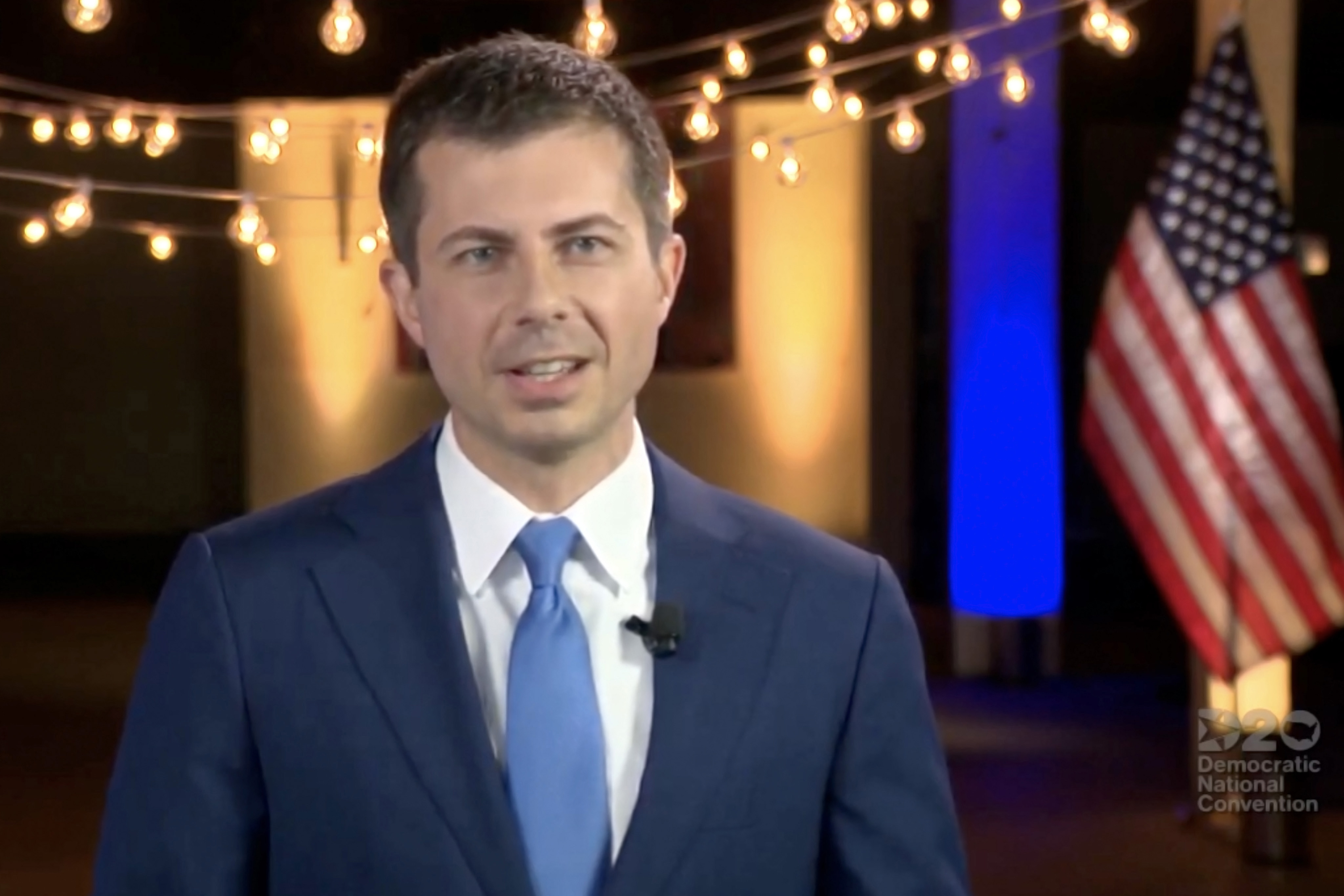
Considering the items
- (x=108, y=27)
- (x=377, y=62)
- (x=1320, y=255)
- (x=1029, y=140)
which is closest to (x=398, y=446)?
(x=377, y=62)

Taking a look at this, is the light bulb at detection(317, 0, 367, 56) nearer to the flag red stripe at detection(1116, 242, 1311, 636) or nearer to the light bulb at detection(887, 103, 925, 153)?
the light bulb at detection(887, 103, 925, 153)

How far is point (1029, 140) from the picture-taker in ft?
24.3

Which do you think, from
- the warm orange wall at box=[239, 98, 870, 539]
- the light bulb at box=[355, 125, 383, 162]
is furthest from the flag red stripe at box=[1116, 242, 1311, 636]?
the warm orange wall at box=[239, 98, 870, 539]

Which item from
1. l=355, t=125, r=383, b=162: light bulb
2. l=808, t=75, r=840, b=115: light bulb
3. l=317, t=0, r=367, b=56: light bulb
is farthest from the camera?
l=808, t=75, r=840, b=115: light bulb

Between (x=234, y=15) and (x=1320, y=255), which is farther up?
(x=234, y=15)

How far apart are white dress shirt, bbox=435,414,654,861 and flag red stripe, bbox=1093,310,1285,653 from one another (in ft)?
12.5

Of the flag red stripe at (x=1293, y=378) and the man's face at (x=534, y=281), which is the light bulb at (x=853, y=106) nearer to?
the flag red stripe at (x=1293, y=378)

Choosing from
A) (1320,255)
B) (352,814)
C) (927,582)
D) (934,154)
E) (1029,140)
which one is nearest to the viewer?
(352,814)

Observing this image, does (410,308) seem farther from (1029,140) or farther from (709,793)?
(1029,140)

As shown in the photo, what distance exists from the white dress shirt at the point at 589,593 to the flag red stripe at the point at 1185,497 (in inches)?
150

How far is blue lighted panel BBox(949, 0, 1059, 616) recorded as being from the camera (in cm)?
736

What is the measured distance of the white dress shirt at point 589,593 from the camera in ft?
4.10

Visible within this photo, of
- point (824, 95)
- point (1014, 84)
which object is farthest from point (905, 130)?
point (1014, 84)

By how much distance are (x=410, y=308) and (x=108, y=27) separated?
7987mm
